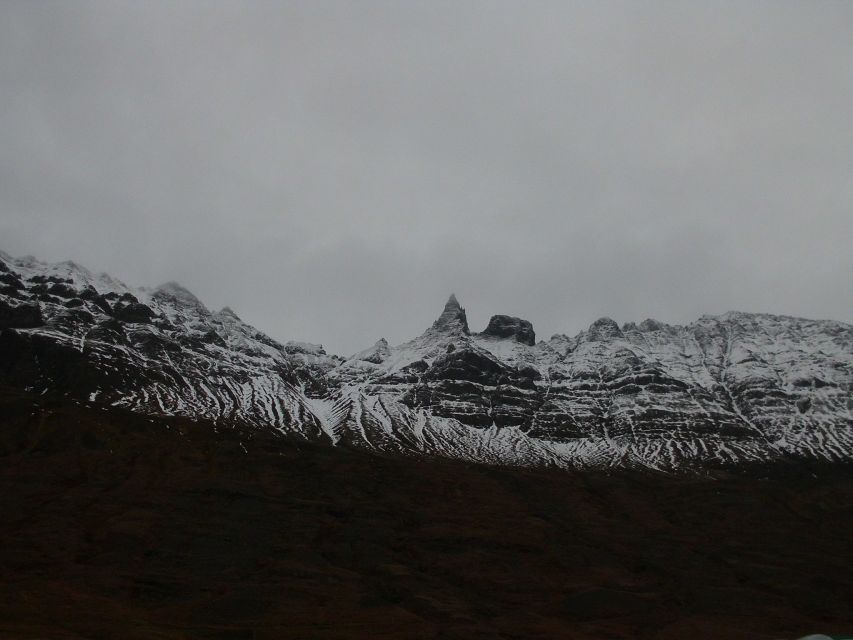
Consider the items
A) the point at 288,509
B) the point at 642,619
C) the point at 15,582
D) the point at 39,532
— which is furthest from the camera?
the point at 288,509

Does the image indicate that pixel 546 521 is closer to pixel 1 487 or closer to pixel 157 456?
pixel 157 456

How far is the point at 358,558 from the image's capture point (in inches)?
5679

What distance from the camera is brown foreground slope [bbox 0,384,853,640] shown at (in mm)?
109812

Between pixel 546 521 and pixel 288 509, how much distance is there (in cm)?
6518

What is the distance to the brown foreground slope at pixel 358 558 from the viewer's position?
110 meters

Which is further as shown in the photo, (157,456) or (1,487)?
(157,456)

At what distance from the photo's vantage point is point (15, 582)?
113 m

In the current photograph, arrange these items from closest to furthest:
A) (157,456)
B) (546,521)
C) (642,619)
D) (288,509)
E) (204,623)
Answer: (204,623) < (642,619) < (288,509) < (546,521) < (157,456)

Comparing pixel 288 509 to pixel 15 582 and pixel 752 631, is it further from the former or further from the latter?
pixel 752 631

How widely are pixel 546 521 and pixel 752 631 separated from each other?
6673cm

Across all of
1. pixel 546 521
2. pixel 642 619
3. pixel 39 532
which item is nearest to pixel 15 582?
pixel 39 532

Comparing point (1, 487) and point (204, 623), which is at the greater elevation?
point (1, 487)

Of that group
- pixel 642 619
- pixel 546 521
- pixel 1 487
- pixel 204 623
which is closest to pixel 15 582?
pixel 204 623

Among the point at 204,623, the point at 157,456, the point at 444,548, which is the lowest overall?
the point at 204,623
